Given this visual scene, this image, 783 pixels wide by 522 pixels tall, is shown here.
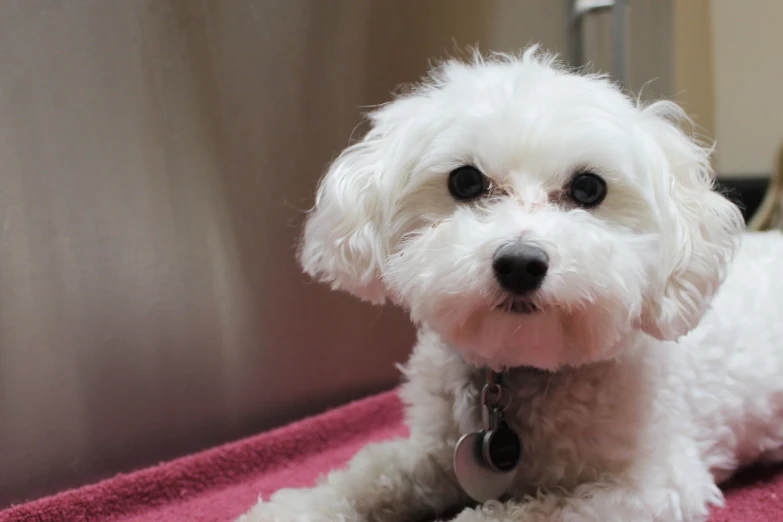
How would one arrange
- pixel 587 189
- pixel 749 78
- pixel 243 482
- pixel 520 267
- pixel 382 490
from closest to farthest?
pixel 520 267 < pixel 587 189 < pixel 382 490 < pixel 243 482 < pixel 749 78

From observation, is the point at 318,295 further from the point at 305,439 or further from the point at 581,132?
the point at 581,132

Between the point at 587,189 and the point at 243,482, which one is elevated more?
the point at 587,189

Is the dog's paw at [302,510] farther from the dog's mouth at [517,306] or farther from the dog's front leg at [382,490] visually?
the dog's mouth at [517,306]

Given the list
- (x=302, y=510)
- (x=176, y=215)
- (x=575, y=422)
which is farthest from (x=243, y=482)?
(x=575, y=422)

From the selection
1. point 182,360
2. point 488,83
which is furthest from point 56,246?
point 488,83

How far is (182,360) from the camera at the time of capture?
121 cm

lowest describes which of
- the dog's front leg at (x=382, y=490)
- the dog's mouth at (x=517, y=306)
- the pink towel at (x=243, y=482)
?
the pink towel at (x=243, y=482)

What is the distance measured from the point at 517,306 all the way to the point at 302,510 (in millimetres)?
390

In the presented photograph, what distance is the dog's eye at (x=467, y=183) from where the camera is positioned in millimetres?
785

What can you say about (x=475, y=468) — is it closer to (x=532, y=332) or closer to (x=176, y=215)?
(x=532, y=332)

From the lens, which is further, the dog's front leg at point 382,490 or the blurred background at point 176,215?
the blurred background at point 176,215

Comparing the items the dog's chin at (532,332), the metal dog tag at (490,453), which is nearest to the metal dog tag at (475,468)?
the metal dog tag at (490,453)

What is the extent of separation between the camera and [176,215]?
1167 millimetres

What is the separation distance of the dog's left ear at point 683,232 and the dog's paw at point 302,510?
432 millimetres
